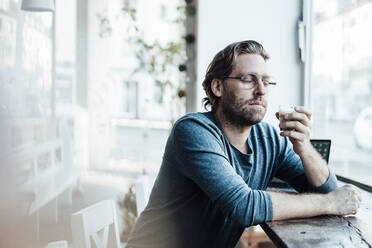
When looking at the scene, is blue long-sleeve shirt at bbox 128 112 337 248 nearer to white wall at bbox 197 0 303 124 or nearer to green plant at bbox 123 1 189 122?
white wall at bbox 197 0 303 124

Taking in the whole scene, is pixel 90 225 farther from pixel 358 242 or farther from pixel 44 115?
pixel 44 115

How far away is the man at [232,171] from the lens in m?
1.04

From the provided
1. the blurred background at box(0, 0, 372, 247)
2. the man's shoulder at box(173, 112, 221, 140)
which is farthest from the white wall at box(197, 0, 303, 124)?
the man's shoulder at box(173, 112, 221, 140)

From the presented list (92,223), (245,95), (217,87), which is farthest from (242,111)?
(92,223)

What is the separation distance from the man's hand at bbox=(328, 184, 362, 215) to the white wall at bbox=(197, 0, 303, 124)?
3.79ft

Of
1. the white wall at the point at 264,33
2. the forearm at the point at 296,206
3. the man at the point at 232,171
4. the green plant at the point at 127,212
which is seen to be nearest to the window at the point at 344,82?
the white wall at the point at 264,33

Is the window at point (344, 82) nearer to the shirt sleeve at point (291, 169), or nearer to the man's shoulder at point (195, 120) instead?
the shirt sleeve at point (291, 169)

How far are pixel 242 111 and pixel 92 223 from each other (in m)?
0.66

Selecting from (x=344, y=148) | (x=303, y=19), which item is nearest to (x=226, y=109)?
(x=344, y=148)

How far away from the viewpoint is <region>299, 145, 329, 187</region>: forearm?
49.9 inches

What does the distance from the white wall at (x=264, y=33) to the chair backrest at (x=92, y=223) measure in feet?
3.69

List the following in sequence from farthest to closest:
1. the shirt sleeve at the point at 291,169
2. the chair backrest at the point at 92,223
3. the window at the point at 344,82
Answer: the window at the point at 344,82
the shirt sleeve at the point at 291,169
the chair backrest at the point at 92,223

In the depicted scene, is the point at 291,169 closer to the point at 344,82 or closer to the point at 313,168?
the point at 313,168

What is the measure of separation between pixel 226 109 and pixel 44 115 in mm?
1185
